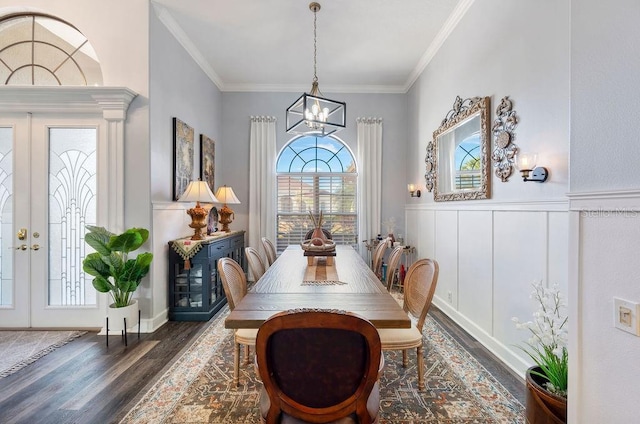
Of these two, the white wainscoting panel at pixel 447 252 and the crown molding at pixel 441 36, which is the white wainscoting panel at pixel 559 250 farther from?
the crown molding at pixel 441 36

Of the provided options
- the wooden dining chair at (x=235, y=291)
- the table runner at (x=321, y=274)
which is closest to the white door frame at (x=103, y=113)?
the wooden dining chair at (x=235, y=291)

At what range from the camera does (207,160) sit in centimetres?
457

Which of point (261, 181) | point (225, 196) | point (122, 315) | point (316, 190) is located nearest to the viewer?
point (122, 315)

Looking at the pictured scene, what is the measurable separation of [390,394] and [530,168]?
6.23 ft

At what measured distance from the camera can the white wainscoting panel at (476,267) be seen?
8.95 ft

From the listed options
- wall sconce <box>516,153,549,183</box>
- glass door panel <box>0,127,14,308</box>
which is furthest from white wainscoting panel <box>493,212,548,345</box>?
glass door panel <box>0,127,14,308</box>

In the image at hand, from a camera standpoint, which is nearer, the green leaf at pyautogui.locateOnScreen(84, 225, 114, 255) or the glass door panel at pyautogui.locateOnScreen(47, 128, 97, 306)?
the green leaf at pyautogui.locateOnScreen(84, 225, 114, 255)

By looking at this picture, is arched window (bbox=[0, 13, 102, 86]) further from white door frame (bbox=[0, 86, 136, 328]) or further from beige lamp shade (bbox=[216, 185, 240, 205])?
beige lamp shade (bbox=[216, 185, 240, 205])

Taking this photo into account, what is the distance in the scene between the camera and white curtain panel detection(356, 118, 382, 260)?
5215 mm

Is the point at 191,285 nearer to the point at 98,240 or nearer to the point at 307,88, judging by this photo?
the point at 98,240

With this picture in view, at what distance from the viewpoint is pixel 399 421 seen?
71.0 inches

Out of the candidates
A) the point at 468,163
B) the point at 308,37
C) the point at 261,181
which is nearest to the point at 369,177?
the point at 261,181

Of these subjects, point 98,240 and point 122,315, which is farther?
point 122,315

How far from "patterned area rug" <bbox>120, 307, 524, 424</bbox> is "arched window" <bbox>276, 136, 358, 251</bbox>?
2958mm
